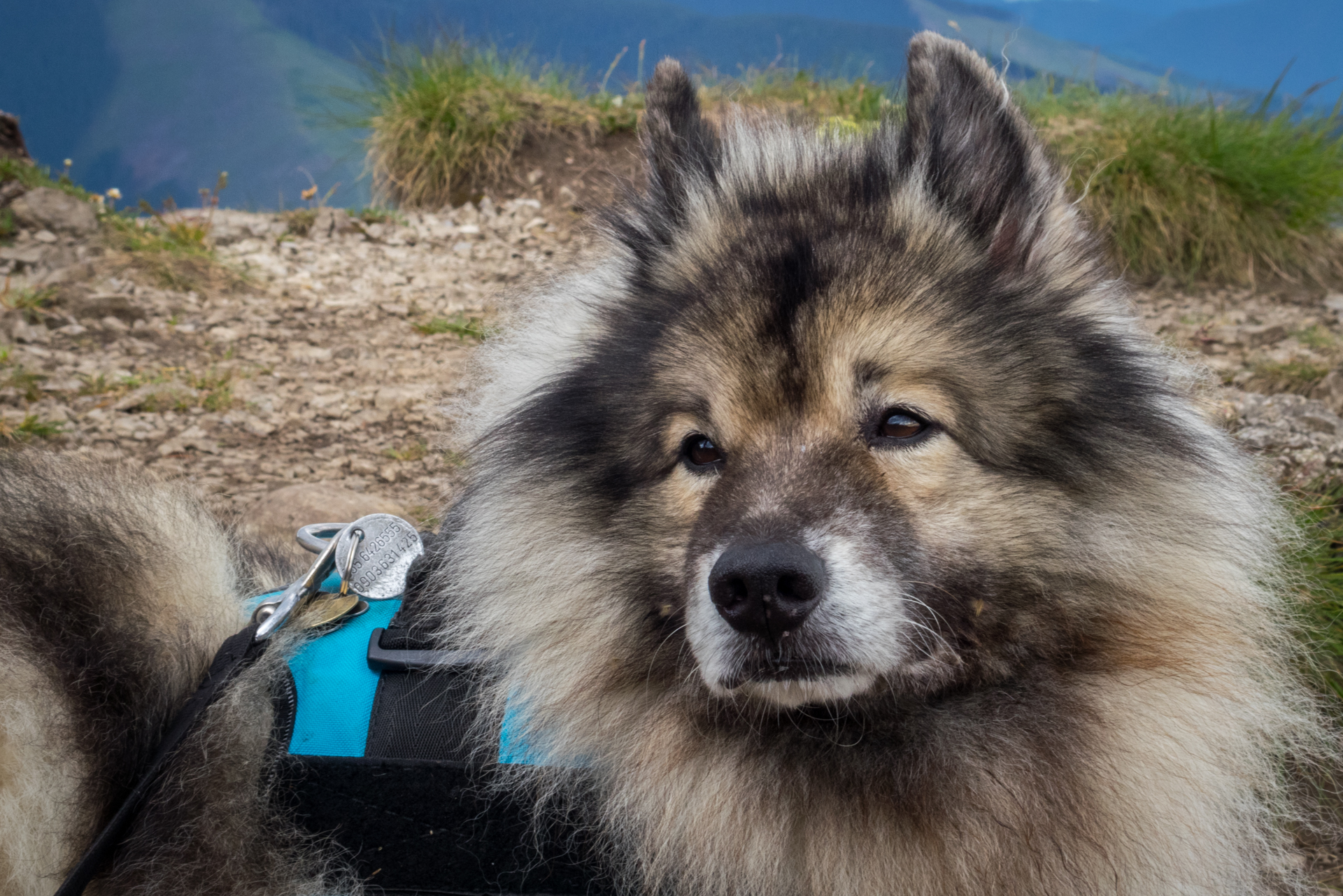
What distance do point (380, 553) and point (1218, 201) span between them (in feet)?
23.4

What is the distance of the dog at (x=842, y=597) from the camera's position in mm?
1851

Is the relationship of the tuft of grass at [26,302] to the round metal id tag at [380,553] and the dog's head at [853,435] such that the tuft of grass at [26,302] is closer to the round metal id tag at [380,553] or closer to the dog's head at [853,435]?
the round metal id tag at [380,553]

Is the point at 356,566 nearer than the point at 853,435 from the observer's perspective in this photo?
No

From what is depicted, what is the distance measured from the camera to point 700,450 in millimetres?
2039

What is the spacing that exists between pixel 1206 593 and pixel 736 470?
105cm

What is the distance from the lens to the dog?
1.85 m

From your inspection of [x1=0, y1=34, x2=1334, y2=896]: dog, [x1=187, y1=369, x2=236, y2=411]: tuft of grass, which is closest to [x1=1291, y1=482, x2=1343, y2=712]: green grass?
[x1=0, y1=34, x2=1334, y2=896]: dog

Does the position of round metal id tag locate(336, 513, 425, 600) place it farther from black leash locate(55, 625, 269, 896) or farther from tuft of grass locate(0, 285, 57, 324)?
tuft of grass locate(0, 285, 57, 324)

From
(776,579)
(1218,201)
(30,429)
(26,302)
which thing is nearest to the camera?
(776,579)

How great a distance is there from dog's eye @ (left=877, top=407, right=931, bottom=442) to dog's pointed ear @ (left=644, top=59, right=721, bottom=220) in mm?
739

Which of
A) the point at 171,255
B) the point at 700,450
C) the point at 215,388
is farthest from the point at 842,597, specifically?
the point at 171,255

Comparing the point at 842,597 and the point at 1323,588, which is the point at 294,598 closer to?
the point at 842,597

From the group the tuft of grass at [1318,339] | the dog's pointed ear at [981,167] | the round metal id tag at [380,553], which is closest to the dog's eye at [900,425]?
the dog's pointed ear at [981,167]

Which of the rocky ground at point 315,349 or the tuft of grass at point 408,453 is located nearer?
the rocky ground at point 315,349
